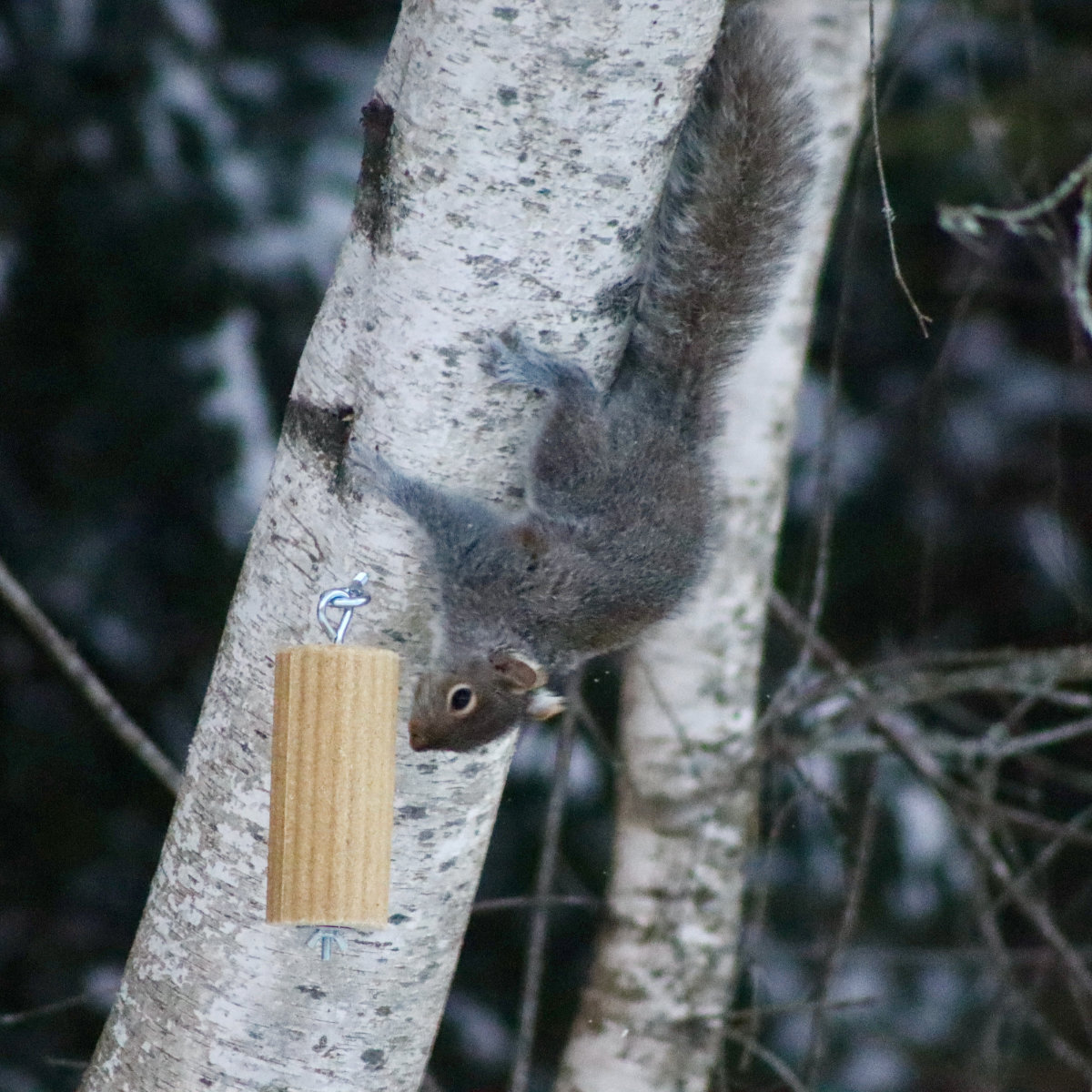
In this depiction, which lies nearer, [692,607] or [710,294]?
[710,294]

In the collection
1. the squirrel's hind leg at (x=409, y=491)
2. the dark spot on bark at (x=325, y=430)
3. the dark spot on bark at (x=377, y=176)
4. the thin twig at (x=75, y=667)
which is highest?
the dark spot on bark at (x=377, y=176)

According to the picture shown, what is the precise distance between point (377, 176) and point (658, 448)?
0.52 m

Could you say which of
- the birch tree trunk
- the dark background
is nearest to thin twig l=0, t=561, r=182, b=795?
the birch tree trunk

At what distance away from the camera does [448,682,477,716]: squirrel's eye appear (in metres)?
1.30

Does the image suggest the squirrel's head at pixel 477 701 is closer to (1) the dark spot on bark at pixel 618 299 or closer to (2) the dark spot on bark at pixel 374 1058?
(2) the dark spot on bark at pixel 374 1058

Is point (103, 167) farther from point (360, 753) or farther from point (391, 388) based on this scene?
point (360, 753)

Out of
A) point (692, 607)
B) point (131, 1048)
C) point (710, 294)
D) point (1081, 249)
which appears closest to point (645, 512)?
point (710, 294)

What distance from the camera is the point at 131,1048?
1.19 metres

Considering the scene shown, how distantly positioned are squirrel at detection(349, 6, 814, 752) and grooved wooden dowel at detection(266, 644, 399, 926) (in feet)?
0.81

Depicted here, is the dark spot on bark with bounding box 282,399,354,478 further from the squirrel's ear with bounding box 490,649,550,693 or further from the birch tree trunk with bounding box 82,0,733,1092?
the squirrel's ear with bounding box 490,649,550,693

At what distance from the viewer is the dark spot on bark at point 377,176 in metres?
1.05

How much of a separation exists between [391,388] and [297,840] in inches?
14.7

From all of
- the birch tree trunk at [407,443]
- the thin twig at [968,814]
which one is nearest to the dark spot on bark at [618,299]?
the birch tree trunk at [407,443]

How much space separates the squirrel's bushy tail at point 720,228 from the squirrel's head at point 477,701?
35 centimetres
